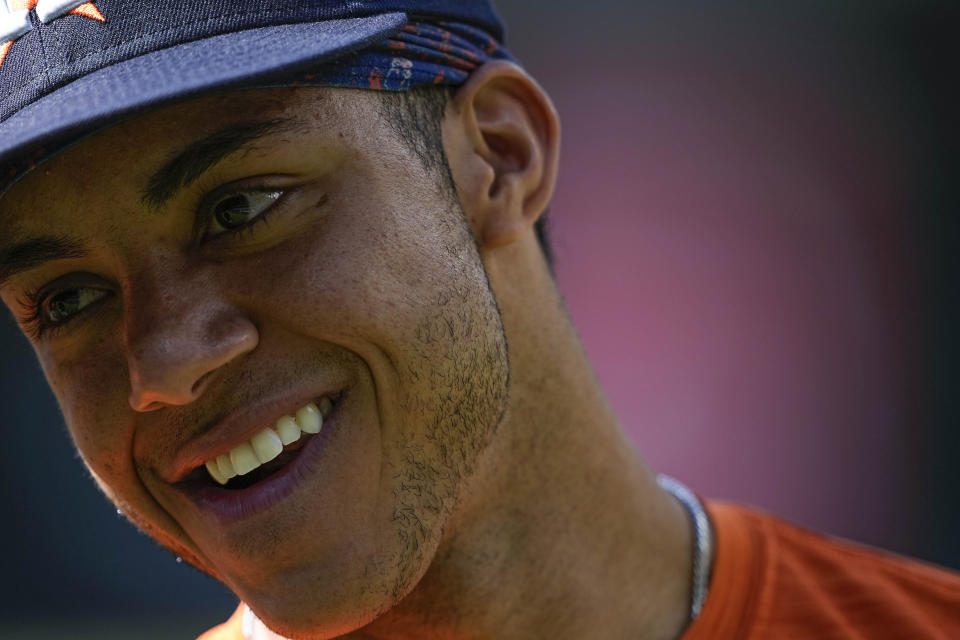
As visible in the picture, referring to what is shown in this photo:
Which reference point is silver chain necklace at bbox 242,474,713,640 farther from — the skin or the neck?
the skin

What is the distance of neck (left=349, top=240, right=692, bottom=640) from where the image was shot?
79.8 inches

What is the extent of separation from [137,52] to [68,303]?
1.64ft

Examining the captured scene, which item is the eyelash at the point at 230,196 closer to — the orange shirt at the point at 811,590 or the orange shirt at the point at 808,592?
the orange shirt at the point at 808,592

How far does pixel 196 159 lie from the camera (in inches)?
65.7

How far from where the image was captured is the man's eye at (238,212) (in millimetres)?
1756

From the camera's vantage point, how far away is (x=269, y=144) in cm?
170

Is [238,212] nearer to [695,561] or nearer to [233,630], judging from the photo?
[233,630]

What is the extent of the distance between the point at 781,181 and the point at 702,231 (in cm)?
51

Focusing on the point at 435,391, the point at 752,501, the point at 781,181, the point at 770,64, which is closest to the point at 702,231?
the point at 781,181

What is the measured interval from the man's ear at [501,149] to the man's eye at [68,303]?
69cm

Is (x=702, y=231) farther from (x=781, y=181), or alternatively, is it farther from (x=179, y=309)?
(x=179, y=309)

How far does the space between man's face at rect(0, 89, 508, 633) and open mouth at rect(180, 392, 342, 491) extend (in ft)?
0.05

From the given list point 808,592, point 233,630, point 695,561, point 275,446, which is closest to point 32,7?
point 275,446

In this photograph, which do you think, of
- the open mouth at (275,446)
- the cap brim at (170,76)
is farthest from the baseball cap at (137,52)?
the open mouth at (275,446)
